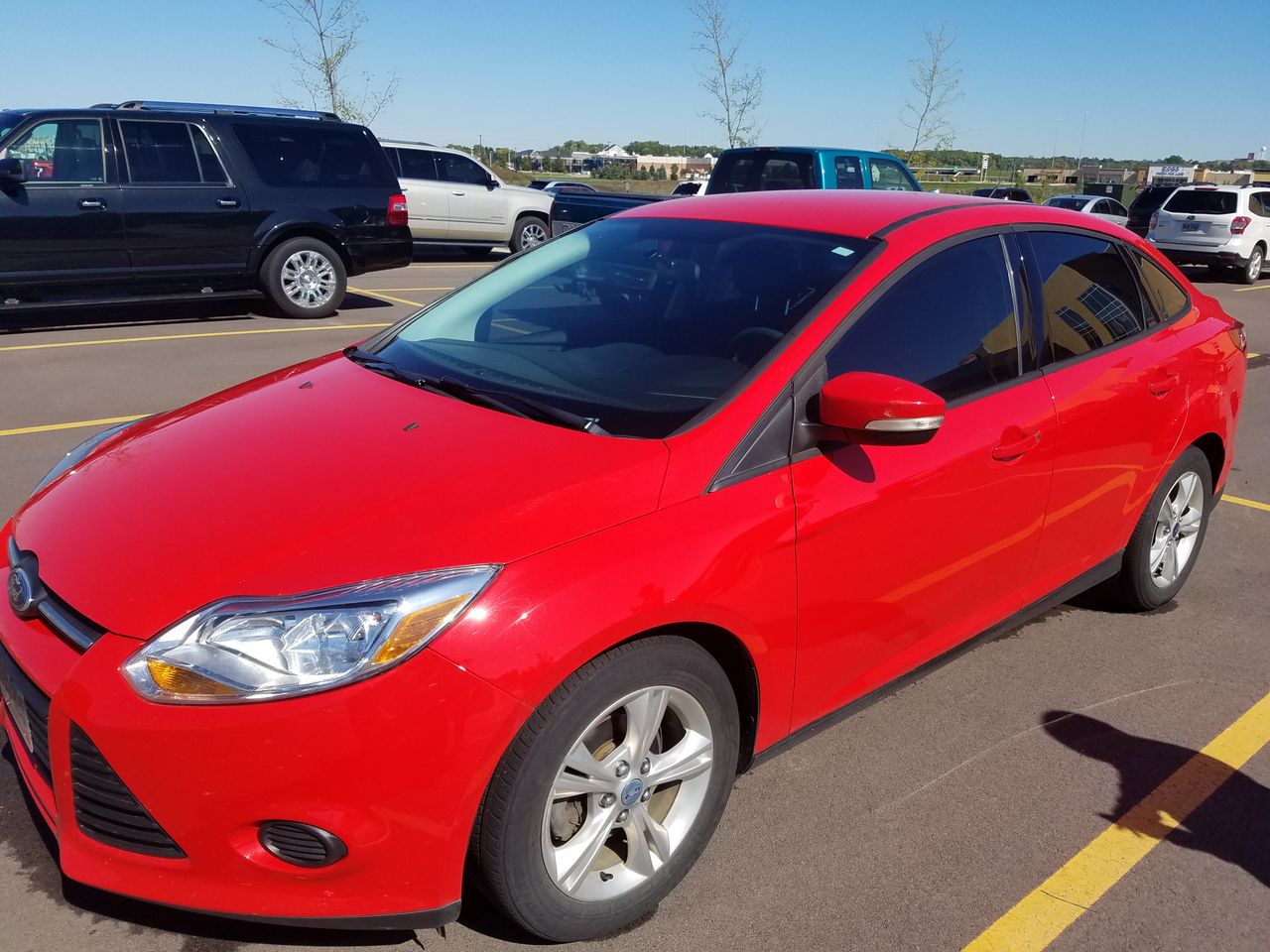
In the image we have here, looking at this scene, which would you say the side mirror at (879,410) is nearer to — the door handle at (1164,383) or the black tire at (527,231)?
the door handle at (1164,383)

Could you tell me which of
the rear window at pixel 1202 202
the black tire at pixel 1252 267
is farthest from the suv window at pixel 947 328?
the black tire at pixel 1252 267

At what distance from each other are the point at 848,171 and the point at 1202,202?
10.6 m

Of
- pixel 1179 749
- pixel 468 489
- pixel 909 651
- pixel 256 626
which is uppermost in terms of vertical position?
pixel 468 489

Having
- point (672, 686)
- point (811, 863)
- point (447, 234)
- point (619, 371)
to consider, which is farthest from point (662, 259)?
point (447, 234)

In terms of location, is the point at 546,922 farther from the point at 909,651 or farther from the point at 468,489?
the point at 909,651

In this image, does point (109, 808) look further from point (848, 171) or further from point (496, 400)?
point (848, 171)

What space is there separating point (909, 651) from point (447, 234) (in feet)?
48.6

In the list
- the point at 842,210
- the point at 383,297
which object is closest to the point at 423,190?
the point at 383,297

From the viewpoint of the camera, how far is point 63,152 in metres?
9.54

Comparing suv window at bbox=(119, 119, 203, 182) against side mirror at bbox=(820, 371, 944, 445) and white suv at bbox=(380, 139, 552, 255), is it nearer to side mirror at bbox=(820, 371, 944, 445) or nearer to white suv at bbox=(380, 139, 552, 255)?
white suv at bbox=(380, 139, 552, 255)

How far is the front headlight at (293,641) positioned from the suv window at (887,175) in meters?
12.1

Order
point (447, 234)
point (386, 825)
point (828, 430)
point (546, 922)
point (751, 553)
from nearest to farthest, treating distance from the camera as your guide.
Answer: point (386, 825)
point (546, 922)
point (751, 553)
point (828, 430)
point (447, 234)

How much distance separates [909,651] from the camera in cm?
314

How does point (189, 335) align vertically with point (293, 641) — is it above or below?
below
